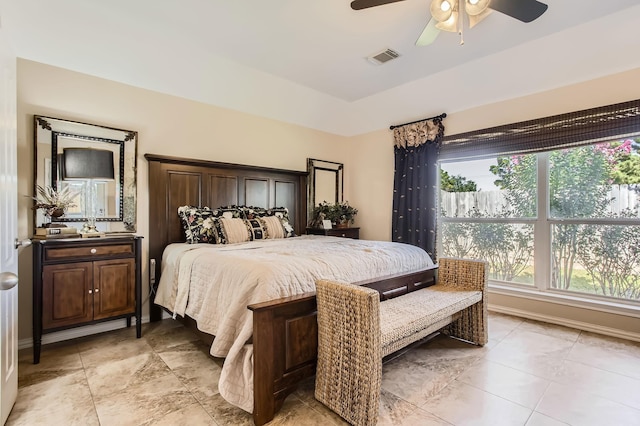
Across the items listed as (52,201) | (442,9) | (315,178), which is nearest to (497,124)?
(442,9)

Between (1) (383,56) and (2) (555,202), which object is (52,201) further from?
(2) (555,202)

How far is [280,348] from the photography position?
170cm

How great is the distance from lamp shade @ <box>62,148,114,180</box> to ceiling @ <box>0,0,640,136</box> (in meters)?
0.77

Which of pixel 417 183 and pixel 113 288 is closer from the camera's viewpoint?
pixel 113 288

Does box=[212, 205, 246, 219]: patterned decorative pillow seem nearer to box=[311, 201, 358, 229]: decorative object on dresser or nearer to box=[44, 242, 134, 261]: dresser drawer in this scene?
box=[44, 242, 134, 261]: dresser drawer

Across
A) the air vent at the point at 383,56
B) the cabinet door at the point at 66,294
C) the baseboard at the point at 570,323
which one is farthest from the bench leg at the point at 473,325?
the cabinet door at the point at 66,294

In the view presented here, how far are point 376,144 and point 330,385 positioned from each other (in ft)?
12.6

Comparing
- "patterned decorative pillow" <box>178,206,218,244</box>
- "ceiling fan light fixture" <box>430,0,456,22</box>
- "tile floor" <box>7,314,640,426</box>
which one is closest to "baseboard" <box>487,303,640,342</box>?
"tile floor" <box>7,314,640,426</box>

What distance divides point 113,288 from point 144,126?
165cm

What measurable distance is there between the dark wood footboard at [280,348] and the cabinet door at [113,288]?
1.81 metres

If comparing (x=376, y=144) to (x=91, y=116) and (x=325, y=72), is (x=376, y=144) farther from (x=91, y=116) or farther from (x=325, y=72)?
(x=91, y=116)

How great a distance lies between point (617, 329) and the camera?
291 centimetres

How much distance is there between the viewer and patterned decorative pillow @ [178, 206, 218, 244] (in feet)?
10.5

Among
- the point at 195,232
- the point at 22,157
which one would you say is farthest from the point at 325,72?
the point at 22,157
